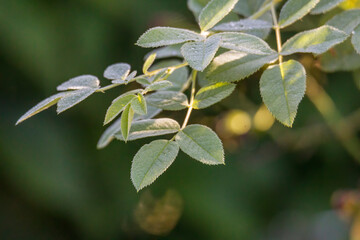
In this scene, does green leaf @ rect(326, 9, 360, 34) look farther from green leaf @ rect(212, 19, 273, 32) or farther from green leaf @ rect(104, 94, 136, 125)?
green leaf @ rect(104, 94, 136, 125)

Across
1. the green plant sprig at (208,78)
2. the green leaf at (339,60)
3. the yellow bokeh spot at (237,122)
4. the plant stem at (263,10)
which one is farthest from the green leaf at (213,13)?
the yellow bokeh spot at (237,122)

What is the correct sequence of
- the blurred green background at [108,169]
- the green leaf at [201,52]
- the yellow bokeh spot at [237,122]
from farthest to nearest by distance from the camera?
the blurred green background at [108,169], the yellow bokeh spot at [237,122], the green leaf at [201,52]

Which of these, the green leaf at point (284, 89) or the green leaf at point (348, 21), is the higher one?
the green leaf at point (284, 89)

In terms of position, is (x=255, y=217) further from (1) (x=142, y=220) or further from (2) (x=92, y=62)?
(2) (x=92, y=62)

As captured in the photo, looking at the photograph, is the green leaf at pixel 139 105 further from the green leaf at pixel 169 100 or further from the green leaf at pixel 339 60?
the green leaf at pixel 339 60

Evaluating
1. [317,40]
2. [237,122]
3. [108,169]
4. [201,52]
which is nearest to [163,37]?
[201,52]

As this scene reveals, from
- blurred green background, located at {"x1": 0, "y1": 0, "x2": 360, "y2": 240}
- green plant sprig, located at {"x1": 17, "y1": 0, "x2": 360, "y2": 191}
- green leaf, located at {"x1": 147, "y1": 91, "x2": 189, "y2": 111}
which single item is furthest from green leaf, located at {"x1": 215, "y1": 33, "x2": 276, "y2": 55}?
blurred green background, located at {"x1": 0, "y1": 0, "x2": 360, "y2": 240}

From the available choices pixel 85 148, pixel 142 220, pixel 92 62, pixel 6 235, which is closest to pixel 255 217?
pixel 142 220
